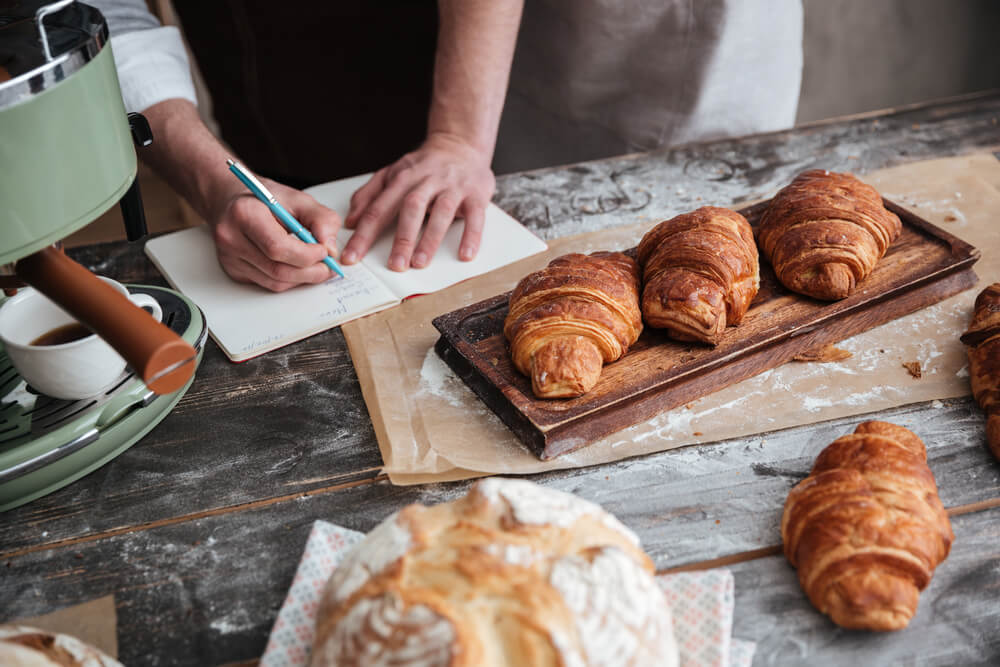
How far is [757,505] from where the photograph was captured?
1.06 meters

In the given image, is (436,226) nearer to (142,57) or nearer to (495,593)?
(142,57)

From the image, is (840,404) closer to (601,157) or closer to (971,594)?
(971,594)

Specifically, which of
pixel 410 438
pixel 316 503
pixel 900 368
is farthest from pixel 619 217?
pixel 316 503

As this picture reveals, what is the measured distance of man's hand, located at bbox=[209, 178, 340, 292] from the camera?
4.86 feet

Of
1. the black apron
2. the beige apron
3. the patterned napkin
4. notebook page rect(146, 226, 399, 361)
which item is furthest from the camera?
the black apron

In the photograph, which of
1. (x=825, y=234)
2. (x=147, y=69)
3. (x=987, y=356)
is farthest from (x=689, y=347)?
(x=147, y=69)

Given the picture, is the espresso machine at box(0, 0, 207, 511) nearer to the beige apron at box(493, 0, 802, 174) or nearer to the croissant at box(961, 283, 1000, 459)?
the croissant at box(961, 283, 1000, 459)

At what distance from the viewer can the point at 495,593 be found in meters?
0.76

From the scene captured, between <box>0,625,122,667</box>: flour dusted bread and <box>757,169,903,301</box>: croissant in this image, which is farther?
<box>757,169,903,301</box>: croissant

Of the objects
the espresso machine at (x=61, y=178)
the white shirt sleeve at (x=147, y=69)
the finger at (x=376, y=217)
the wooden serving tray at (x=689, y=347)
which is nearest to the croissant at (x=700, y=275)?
the wooden serving tray at (x=689, y=347)

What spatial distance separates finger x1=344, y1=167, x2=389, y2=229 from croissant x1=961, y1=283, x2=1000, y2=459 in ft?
3.86

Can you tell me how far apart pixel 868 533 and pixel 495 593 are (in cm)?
44

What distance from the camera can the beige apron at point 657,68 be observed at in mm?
1990

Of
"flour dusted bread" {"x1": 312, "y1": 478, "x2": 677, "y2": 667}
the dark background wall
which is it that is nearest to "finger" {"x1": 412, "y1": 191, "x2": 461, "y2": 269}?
"flour dusted bread" {"x1": 312, "y1": 478, "x2": 677, "y2": 667}
